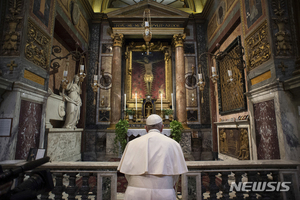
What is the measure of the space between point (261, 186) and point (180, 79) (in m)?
6.87

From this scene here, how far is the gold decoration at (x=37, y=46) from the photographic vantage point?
15.3 feet

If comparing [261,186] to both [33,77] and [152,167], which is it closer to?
[152,167]

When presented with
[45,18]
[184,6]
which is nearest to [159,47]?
[184,6]

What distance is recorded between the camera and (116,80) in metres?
9.12

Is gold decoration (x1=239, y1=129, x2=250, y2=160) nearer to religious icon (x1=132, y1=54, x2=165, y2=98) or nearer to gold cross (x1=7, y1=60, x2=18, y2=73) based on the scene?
religious icon (x1=132, y1=54, x2=165, y2=98)

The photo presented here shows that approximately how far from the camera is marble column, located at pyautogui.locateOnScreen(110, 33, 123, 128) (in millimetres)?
8930

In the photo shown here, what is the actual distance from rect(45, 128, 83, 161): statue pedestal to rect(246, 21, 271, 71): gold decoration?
6407mm

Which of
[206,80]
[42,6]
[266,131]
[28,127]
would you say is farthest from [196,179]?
[206,80]

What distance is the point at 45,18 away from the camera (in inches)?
214

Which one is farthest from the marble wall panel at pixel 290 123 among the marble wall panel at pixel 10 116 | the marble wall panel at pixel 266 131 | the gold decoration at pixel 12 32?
the gold decoration at pixel 12 32

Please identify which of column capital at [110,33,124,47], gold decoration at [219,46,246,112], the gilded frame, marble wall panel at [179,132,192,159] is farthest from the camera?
the gilded frame

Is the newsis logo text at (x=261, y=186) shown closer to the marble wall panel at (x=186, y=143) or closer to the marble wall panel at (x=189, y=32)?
the marble wall panel at (x=186, y=143)

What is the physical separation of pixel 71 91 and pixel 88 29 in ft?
13.5

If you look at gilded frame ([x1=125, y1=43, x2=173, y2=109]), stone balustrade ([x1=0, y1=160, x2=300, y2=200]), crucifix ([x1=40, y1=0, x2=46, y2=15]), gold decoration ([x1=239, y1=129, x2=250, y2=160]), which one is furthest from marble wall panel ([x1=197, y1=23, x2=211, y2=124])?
crucifix ([x1=40, y1=0, x2=46, y2=15])
